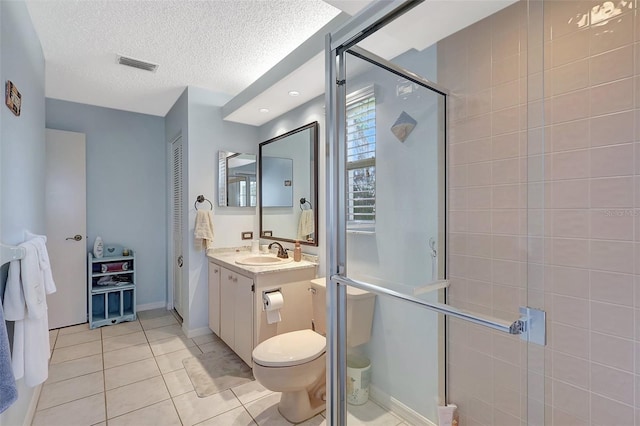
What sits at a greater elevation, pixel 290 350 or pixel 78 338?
pixel 290 350

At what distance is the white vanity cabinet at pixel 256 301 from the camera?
2250 mm

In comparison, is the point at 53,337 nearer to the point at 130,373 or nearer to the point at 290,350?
the point at 130,373

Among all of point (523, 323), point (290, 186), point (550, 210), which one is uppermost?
point (290, 186)

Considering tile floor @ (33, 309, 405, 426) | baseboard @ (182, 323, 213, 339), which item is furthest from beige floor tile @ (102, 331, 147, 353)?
baseboard @ (182, 323, 213, 339)

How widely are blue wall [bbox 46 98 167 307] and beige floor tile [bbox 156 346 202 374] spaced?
1.48 metres

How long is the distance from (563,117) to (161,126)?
163 inches

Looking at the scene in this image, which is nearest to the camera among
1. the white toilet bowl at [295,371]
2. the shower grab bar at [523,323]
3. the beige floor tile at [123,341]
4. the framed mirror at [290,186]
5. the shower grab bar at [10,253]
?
the shower grab bar at [523,323]

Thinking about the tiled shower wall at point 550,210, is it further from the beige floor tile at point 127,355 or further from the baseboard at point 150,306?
the baseboard at point 150,306

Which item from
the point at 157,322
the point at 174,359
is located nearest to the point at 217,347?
the point at 174,359

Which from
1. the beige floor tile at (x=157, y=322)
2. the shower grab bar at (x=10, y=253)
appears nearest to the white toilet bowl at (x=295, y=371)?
the shower grab bar at (x=10, y=253)

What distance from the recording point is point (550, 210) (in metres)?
1.23

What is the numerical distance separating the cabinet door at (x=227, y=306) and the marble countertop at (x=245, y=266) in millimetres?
83

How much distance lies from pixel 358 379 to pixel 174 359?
5.89 ft

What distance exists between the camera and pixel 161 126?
13.0 ft
